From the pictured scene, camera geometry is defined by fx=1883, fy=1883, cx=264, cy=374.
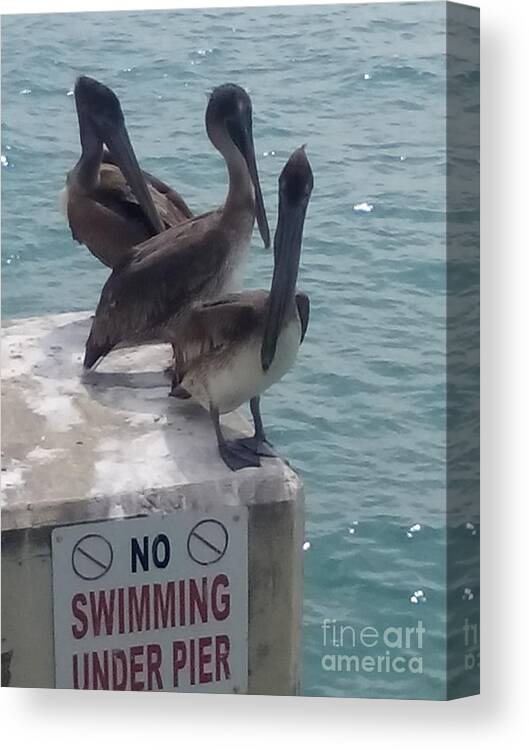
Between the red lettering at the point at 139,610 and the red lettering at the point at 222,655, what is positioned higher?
the red lettering at the point at 139,610

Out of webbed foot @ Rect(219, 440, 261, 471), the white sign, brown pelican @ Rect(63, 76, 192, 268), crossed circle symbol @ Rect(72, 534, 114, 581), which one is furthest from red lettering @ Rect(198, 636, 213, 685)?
brown pelican @ Rect(63, 76, 192, 268)

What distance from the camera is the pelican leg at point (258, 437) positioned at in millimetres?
4863

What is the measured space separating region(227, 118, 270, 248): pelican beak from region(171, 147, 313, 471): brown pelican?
0.04 m

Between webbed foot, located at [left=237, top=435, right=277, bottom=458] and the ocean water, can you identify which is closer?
the ocean water

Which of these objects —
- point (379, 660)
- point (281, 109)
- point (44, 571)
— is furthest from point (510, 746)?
point (281, 109)

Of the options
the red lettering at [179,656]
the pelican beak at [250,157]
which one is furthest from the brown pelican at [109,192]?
the red lettering at [179,656]

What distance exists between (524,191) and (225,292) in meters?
0.81

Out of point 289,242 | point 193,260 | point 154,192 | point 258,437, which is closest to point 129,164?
point 154,192

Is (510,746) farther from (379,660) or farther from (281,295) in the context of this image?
(281,295)

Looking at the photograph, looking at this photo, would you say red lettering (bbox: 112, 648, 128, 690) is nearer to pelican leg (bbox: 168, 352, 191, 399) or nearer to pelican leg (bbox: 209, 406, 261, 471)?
pelican leg (bbox: 209, 406, 261, 471)

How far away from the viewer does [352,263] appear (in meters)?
4.79

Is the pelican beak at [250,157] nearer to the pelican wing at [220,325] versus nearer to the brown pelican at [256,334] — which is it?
the brown pelican at [256,334]

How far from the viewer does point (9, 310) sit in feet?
16.5

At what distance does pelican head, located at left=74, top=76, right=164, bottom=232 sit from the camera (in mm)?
4945
